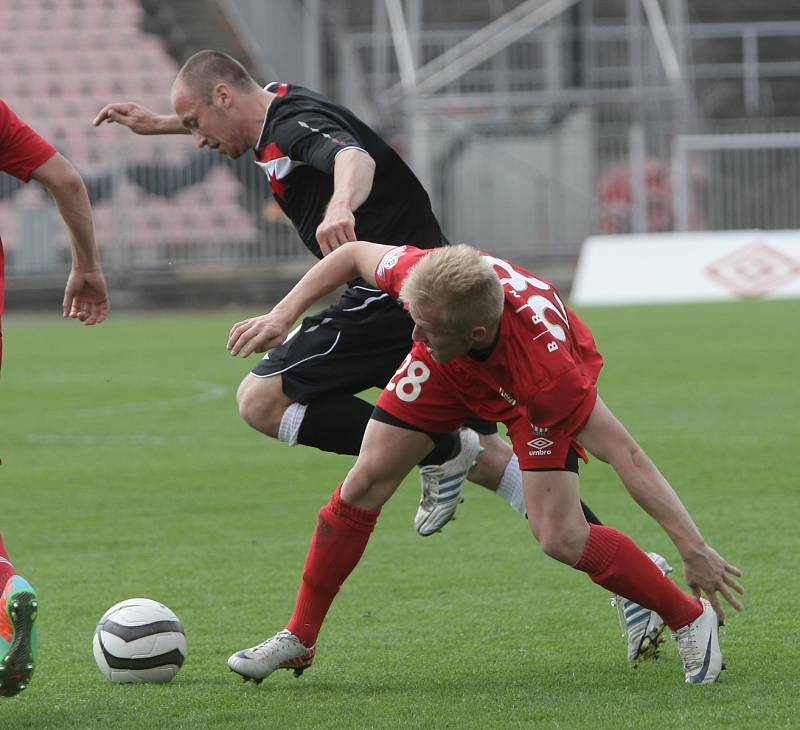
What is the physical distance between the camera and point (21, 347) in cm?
1670

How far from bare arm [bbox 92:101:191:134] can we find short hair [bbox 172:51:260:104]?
31cm

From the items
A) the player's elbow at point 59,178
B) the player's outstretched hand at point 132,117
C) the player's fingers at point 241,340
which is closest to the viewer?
the player's fingers at point 241,340

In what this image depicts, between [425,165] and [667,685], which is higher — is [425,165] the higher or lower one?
the lower one

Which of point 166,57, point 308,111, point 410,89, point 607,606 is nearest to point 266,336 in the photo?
point 308,111

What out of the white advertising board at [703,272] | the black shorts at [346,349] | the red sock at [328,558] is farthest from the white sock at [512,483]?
the white advertising board at [703,272]

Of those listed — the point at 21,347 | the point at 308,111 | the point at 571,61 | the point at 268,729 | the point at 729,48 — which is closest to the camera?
the point at 268,729

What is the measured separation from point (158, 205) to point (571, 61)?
23.4 feet

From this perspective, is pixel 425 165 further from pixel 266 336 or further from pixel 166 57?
pixel 266 336

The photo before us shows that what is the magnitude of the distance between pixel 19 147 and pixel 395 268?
3.56 feet

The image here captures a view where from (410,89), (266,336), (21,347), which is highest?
(266,336)

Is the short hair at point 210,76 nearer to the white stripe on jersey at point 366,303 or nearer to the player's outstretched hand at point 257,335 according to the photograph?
the white stripe on jersey at point 366,303

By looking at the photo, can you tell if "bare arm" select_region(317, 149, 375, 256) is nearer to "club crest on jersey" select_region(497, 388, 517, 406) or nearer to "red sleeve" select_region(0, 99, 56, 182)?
"club crest on jersey" select_region(497, 388, 517, 406)

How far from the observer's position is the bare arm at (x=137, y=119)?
558cm

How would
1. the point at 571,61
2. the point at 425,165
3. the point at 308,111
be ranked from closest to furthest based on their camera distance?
the point at 308,111, the point at 425,165, the point at 571,61
